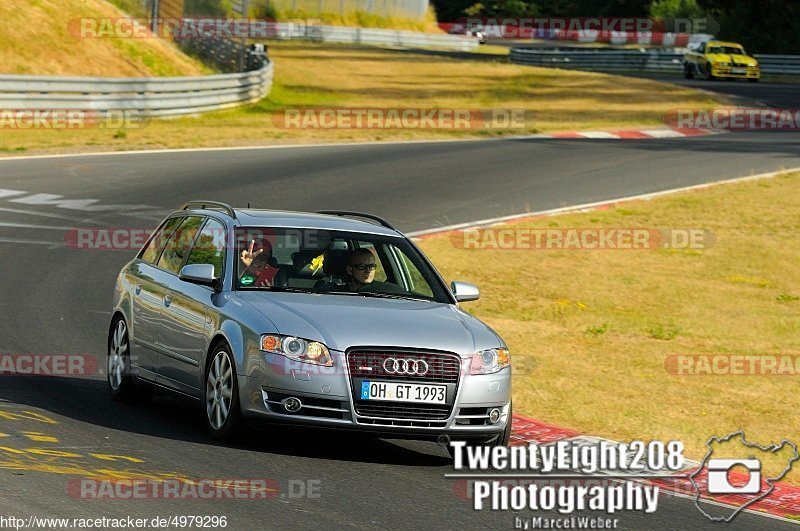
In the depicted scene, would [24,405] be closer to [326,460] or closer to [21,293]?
[326,460]

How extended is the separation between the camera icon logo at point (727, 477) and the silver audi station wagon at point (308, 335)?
4.56ft

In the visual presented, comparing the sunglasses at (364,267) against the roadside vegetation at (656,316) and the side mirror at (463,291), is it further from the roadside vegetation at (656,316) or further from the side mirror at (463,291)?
the roadside vegetation at (656,316)

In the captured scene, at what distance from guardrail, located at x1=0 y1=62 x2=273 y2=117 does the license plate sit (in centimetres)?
2354

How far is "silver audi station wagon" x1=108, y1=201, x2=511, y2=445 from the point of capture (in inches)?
339

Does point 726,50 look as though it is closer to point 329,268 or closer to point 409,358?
point 329,268

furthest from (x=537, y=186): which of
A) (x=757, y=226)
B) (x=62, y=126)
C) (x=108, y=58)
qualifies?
(x=108, y=58)

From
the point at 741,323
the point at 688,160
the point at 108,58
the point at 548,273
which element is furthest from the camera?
the point at 108,58

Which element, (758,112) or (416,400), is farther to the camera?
(758,112)

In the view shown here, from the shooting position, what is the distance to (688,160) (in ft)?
97.9

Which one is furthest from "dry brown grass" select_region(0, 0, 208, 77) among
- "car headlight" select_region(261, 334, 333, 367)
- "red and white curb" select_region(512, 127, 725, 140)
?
"car headlight" select_region(261, 334, 333, 367)

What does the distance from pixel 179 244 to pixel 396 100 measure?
35180 millimetres

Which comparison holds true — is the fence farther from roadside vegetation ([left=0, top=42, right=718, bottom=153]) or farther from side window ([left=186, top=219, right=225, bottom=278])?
side window ([left=186, top=219, right=225, bottom=278])

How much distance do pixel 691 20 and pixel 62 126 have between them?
71.2 m

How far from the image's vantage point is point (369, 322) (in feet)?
29.1
